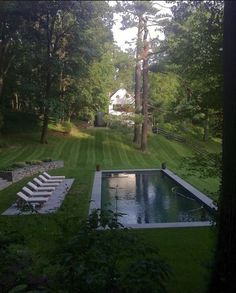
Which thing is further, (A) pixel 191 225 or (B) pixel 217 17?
(A) pixel 191 225

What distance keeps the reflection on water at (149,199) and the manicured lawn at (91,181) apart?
3.29 feet

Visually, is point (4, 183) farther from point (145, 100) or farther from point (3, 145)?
point (145, 100)

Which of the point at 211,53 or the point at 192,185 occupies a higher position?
the point at 211,53

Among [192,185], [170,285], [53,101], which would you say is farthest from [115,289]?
[53,101]

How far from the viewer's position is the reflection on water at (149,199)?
519 inches

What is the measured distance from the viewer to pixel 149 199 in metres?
16.4

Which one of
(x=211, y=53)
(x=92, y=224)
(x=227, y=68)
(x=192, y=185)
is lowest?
(x=192, y=185)

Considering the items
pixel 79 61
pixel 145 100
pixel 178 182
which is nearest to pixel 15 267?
pixel 178 182

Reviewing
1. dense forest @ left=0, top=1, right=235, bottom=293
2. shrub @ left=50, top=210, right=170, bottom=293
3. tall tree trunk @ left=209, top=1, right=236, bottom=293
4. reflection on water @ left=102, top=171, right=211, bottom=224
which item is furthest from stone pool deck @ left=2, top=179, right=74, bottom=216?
shrub @ left=50, top=210, right=170, bottom=293

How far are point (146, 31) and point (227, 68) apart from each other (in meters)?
26.7

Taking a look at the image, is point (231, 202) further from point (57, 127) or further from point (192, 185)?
point (57, 127)

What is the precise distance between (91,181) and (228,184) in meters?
15.0

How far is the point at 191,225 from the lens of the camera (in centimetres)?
1098

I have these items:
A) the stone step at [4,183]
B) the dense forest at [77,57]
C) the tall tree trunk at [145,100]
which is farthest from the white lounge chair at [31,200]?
the tall tree trunk at [145,100]
